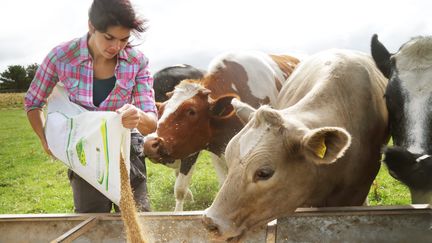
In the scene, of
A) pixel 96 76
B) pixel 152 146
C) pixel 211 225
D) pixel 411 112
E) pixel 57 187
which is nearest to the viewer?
pixel 211 225

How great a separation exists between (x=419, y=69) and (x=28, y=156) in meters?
11.7

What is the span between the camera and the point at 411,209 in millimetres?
2945

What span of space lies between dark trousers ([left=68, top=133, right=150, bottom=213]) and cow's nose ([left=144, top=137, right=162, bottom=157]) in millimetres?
832

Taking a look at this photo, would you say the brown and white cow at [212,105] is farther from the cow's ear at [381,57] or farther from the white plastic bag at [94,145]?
the cow's ear at [381,57]

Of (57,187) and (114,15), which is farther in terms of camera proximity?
(57,187)

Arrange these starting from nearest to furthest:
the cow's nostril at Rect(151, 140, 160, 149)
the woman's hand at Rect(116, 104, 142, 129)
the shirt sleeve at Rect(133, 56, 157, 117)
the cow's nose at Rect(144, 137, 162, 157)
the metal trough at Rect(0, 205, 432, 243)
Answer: the metal trough at Rect(0, 205, 432, 243)
the woman's hand at Rect(116, 104, 142, 129)
the shirt sleeve at Rect(133, 56, 157, 117)
the cow's nose at Rect(144, 137, 162, 157)
the cow's nostril at Rect(151, 140, 160, 149)

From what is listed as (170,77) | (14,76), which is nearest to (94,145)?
(170,77)

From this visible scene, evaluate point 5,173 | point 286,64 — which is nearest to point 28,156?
point 5,173

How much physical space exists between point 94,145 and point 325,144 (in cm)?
A: 150

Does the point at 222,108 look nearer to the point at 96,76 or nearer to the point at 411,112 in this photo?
the point at 96,76

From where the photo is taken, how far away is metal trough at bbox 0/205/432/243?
116 inches

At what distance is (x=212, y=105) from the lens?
5410 millimetres

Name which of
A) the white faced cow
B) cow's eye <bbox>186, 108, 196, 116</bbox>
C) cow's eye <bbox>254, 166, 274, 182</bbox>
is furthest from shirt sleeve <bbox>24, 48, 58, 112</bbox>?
the white faced cow

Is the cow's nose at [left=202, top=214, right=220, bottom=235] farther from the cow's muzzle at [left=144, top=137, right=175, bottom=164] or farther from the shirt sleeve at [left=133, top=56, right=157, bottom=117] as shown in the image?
the cow's muzzle at [left=144, top=137, right=175, bottom=164]
